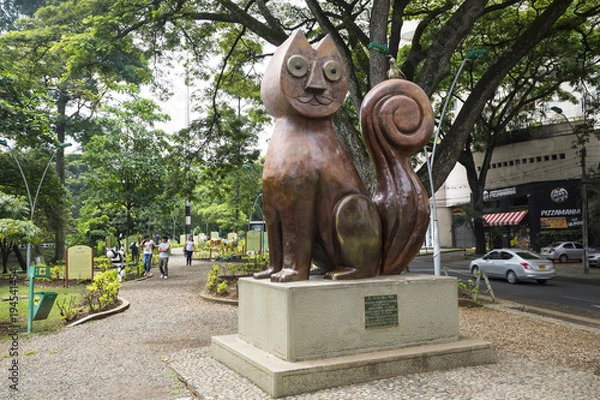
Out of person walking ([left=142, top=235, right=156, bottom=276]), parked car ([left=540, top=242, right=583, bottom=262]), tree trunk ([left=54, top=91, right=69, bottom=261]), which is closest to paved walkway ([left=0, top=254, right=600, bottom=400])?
person walking ([left=142, top=235, right=156, bottom=276])

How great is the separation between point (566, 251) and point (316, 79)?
27528mm

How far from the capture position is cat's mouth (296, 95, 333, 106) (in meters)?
5.43

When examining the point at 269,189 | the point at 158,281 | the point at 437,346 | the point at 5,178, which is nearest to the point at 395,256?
the point at 437,346

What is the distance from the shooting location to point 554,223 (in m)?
31.5

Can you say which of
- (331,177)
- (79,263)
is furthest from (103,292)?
(331,177)

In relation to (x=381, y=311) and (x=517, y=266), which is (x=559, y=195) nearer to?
(x=517, y=266)

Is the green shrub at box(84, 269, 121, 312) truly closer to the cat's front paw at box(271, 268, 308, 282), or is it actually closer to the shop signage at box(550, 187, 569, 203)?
the cat's front paw at box(271, 268, 308, 282)

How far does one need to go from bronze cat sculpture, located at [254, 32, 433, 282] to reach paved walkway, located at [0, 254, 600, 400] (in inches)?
49.2

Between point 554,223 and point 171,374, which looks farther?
point 554,223

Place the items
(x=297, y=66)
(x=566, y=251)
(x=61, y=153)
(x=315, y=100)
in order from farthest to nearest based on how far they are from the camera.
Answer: (x=61, y=153) < (x=566, y=251) < (x=315, y=100) < (x=297, y=66)

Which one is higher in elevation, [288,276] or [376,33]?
[376,33]

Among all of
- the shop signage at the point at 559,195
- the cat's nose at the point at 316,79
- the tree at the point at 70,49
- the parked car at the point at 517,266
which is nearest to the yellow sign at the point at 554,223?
the shop signage at the point at 559,195

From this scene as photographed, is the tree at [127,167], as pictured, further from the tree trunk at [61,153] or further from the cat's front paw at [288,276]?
the cat's front paw at [288,276]

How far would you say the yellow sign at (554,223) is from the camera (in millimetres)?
31197
